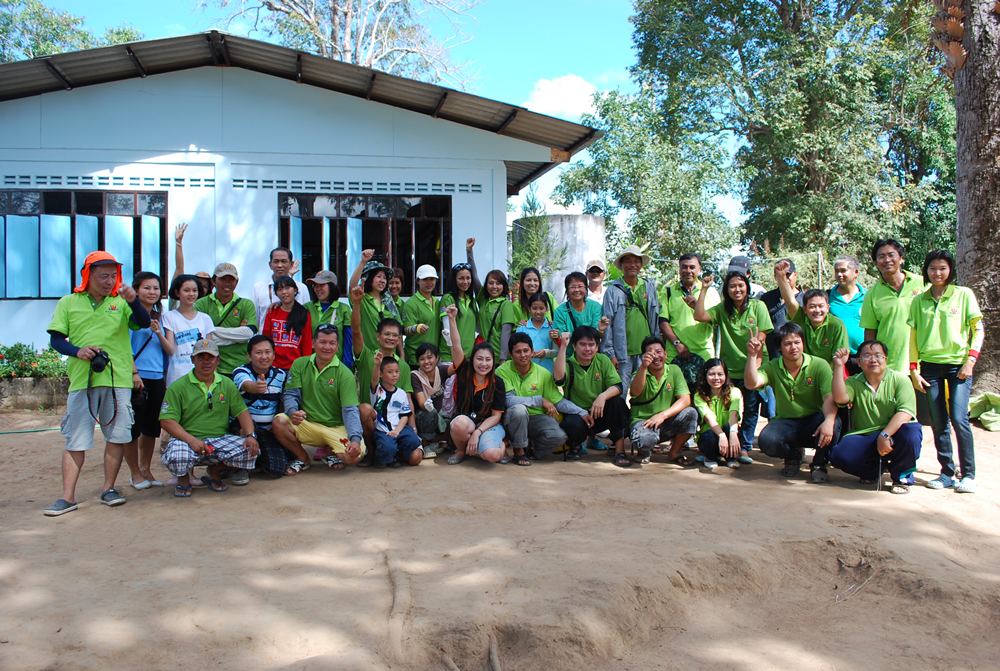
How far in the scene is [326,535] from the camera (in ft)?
15.4

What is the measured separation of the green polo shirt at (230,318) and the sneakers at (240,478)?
854 millimetres

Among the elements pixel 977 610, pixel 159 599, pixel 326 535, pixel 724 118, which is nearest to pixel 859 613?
pixel 977 610

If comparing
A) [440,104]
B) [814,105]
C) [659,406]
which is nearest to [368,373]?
[659,406]

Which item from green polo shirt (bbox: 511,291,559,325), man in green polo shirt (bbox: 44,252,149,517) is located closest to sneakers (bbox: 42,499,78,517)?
man in green polo shirt (bbox: 44,252,149,517)

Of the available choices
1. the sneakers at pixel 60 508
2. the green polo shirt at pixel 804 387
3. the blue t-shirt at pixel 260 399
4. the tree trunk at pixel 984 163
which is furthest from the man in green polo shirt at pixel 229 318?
the tree trunk at pixel 984 163

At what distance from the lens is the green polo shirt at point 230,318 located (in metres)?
6.32

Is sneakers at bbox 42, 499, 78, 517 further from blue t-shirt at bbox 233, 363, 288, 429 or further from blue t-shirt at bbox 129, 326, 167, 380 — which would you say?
blue t-shirt at bbox 233, 363, 288, 429

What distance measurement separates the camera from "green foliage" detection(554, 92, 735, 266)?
17.7 m

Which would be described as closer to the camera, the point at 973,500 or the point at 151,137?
the point at 973,500

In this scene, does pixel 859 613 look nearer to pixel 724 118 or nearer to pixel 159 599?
pixel 159 599

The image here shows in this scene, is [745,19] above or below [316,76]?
above

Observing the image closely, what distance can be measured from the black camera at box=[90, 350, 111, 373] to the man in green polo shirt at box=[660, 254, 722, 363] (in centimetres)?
423

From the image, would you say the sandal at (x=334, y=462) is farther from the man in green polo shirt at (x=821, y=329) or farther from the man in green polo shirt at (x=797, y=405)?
the man in green polo shirt at (x=821, y=329)

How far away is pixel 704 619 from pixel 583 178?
15.6 meters
